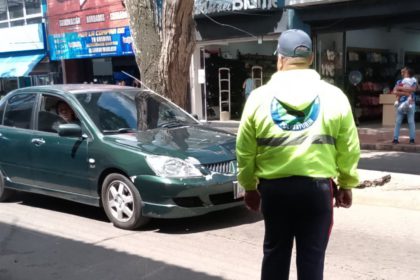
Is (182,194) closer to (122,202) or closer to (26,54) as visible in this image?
(122,202)

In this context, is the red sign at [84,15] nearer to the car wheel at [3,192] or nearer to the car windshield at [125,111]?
the car wheel at [3,192]

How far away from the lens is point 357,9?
47.0ft

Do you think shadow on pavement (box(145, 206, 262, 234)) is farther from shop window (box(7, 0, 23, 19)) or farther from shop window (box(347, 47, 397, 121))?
shop window (box(7, 0, 23, 19))

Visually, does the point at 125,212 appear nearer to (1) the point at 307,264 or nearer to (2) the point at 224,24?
(1) the point at 307,264

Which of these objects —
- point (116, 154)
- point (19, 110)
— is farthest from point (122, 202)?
point (19, 110)

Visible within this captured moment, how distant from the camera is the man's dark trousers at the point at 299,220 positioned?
2697 millimetres

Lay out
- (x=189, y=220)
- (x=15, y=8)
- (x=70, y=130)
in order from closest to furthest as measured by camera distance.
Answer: (x=70, y=130) → (x=189, y=220) → (x=15, y=8)

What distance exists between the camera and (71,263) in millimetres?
4719

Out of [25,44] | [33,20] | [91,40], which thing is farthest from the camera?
[33,20]

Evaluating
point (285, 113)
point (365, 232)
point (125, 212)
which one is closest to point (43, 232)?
point (125, 212)

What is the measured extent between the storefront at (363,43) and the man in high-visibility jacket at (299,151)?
12.0m

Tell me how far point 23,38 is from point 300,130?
21.9m

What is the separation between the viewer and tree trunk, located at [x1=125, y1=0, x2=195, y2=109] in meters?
8.06

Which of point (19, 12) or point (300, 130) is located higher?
point (19, 12)
